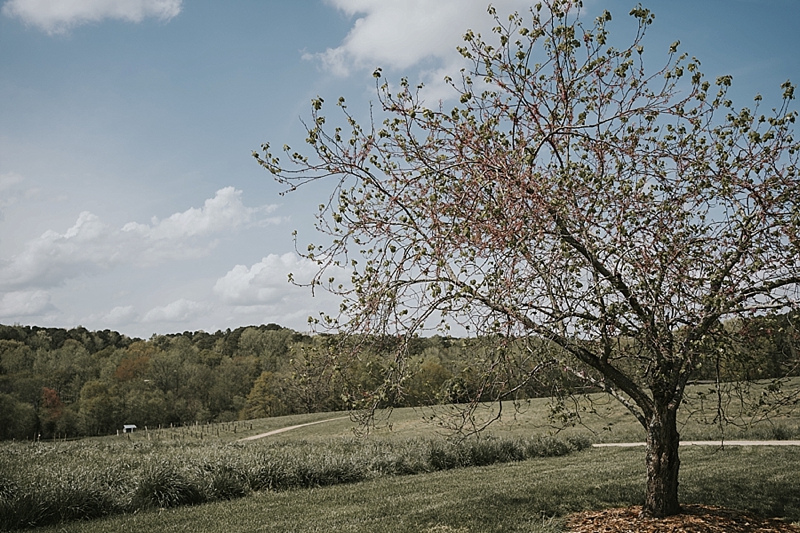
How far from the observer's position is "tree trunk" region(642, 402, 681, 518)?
19.7 ft

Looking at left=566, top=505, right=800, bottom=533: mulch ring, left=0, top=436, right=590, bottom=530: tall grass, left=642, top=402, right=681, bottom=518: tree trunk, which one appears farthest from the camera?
left=0, top=436, right=590, bottom=530: tall grass

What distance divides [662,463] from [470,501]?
10.0 feet

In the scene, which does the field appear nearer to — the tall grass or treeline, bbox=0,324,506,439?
the tall grass

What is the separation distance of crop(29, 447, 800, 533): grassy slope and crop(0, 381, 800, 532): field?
0.07 ft

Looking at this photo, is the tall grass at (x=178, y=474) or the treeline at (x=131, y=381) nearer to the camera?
the tall grass at (x=178, y=474)

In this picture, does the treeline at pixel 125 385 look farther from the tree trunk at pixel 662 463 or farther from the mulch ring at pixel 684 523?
the tree trunk at pixel 662 463

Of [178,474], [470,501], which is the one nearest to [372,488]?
[470,501]

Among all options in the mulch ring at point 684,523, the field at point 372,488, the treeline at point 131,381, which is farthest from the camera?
the treeline at point 131,381

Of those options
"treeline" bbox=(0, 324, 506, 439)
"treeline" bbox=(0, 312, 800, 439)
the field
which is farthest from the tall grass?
"treeline" bbox=(0, 324, 506, 439)

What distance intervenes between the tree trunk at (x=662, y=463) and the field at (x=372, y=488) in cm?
53

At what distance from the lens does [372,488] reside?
10.3m

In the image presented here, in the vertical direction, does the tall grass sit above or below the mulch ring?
below

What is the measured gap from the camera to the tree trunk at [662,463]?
19.7 ft

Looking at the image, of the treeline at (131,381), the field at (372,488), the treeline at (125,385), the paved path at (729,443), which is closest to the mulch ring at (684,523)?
the field at (372,488)
